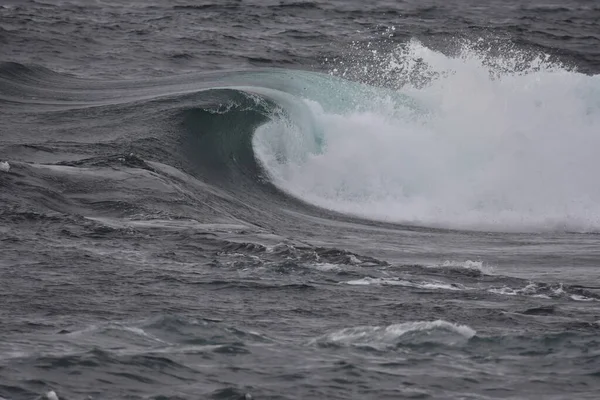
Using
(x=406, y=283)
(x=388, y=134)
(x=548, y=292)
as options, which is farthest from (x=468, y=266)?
(x=388, y=134)

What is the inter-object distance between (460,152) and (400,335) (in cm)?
1338

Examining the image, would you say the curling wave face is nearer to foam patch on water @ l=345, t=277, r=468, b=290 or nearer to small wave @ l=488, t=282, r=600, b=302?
small wave @ l=488, t=282, r=600, b=302

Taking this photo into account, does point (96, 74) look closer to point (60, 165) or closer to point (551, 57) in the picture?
point (60, 165)

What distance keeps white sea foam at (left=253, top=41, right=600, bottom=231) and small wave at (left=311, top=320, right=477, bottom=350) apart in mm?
8714

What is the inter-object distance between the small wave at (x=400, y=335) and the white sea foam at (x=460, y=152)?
8.71 m

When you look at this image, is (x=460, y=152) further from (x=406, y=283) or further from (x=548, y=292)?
(x=406, y=283)

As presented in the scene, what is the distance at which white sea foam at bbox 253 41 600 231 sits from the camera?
2192cm

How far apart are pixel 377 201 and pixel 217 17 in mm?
19066

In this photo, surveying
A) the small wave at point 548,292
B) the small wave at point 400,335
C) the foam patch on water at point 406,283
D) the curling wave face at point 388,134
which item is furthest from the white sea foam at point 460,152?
the small wave at point 400,335

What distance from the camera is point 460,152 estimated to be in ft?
80.8

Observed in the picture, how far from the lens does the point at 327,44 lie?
35.6 meters

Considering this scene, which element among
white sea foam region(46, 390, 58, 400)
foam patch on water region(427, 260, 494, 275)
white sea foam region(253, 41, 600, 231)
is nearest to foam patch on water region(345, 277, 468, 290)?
foam patch on water region(427, 260, 494, 275)

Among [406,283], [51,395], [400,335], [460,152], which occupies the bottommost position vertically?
[51,395]

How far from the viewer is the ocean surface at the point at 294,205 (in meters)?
10.8
